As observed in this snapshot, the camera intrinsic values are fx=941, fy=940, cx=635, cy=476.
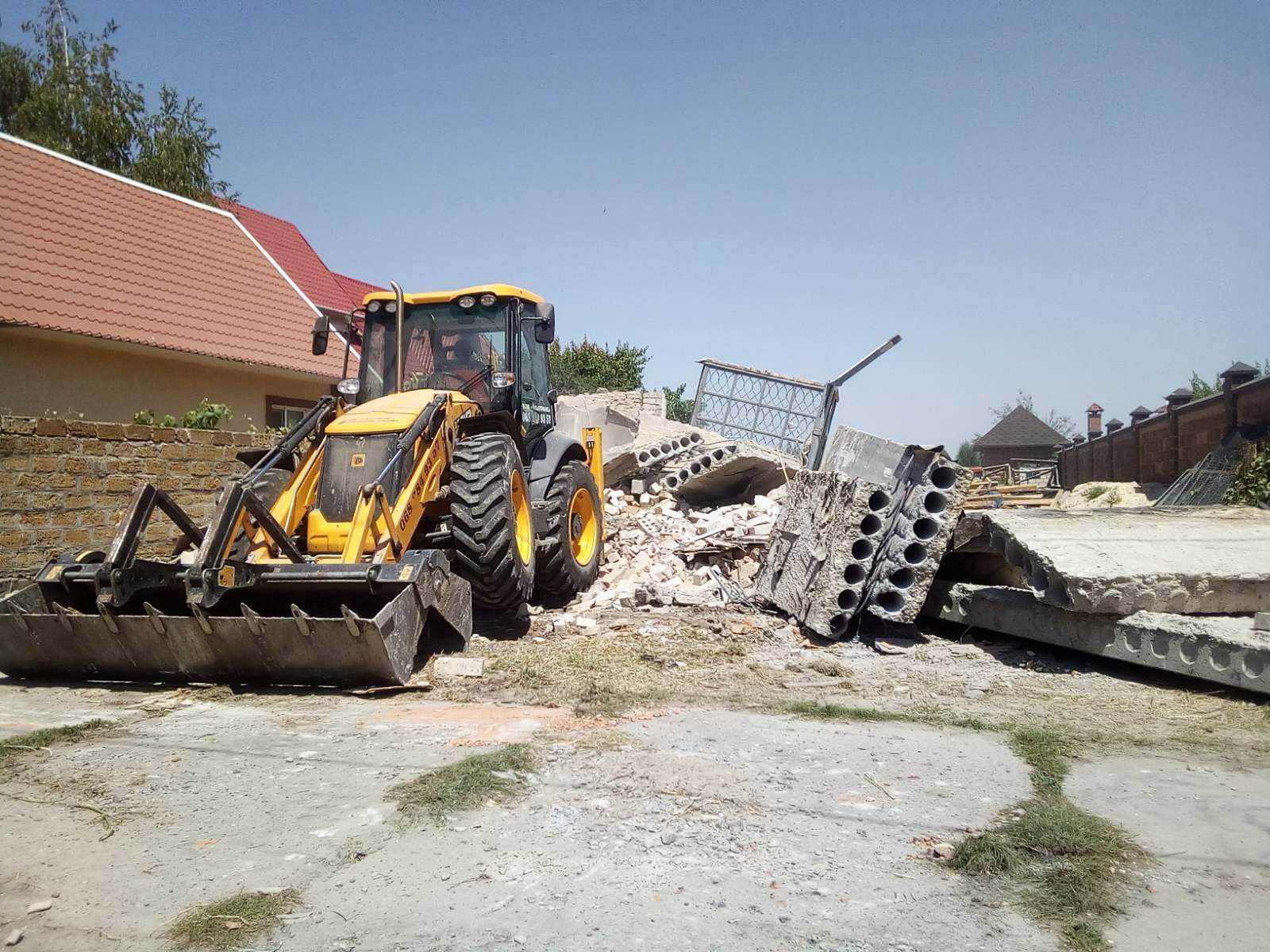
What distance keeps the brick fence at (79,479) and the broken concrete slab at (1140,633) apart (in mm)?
7204

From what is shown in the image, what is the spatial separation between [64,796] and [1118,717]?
218 inches

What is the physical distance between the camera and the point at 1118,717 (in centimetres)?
556

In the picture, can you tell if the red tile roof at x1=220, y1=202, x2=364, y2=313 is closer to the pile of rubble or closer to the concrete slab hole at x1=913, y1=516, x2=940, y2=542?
the pile of rubble

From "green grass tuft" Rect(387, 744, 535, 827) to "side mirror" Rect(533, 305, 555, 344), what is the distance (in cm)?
463

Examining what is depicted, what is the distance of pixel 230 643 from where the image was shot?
5.80m

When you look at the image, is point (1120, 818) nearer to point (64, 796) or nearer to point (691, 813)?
point (691, 813)

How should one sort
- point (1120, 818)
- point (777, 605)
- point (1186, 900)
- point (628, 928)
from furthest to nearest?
point (777, 605)
point (1120, 818)
point (1186, 900)
point (628, 928)

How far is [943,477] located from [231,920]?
6.14 m

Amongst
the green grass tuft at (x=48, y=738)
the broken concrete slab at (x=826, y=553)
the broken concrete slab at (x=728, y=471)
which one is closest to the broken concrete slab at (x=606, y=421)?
the broken concrete slab at (x=728, y=471)

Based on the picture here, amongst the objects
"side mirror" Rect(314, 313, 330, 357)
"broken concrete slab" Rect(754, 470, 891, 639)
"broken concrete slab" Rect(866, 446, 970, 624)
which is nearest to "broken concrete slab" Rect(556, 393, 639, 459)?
"broken concrete slab" Rect(754, 470, 891, 639)

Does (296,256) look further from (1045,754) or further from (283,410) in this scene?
(1045,754)

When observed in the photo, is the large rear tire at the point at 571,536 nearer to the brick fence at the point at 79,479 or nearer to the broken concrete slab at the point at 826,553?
the broken concrete slab at the point at 826,553

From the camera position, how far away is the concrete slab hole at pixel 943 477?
24.8 ft

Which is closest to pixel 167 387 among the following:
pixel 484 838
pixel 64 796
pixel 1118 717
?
pixel 64 796
